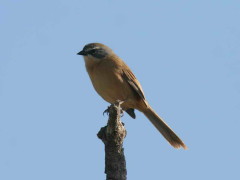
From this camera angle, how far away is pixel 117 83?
8.64 meters

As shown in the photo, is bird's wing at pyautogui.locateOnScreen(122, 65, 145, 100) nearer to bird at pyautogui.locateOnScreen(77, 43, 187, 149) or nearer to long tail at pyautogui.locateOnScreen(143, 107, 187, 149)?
bird at pyautogui.locateOnScreen(77, 43, 187, 149)

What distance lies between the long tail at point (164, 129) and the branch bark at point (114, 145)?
10.8 feet

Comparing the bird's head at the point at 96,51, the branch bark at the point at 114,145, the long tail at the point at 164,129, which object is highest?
the bird's head at the point at 96,51

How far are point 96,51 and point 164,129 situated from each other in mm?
1972

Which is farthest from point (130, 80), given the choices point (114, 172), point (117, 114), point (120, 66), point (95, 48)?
point (114, 172)

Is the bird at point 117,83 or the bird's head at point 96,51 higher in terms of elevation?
the bird's head at point 96,51

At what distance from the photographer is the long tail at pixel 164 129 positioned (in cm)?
926

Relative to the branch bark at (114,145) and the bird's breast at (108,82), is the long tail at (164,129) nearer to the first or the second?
the bird's breast at (108,82)

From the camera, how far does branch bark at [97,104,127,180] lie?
18.3 ft

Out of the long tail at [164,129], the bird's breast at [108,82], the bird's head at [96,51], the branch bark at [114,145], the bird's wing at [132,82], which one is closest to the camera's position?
the branch bark at [114,145]

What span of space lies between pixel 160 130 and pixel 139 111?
0.55 m

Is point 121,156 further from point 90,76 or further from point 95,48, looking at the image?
point 95,48

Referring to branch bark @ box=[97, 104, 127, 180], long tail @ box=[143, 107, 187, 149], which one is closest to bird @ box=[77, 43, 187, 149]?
long tail @ box=[143, 107, 187, 149]

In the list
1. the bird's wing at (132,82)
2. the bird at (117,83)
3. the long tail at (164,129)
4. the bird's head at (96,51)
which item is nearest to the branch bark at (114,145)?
the bird at (117,83)
